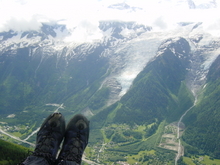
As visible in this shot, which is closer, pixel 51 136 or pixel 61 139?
pixel 51 136

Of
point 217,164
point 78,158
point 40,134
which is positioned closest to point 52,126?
point 40,134

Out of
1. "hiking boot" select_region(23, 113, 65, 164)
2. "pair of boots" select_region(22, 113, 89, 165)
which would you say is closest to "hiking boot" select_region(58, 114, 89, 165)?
"pair of boots" select_region(22, 113, 89, 165)

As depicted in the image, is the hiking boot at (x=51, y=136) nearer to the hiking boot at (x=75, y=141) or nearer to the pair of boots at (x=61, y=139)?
the pair of boots at (x=61, y=139)

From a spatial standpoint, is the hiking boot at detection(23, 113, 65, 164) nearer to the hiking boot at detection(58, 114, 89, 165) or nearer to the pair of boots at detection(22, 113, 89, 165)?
the pair of boots at detection(22, 113, 89, 165)

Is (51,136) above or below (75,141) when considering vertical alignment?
above

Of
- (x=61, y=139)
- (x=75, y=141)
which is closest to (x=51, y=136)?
(x=61, y=139)

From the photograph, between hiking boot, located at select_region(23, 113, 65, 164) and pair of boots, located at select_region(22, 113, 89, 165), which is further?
hiking boot, located at select_region(23, 113, 65, 164)

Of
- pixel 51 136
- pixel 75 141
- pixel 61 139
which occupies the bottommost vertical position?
pixel 61 139

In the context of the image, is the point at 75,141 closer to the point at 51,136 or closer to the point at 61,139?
the point at 61,139
